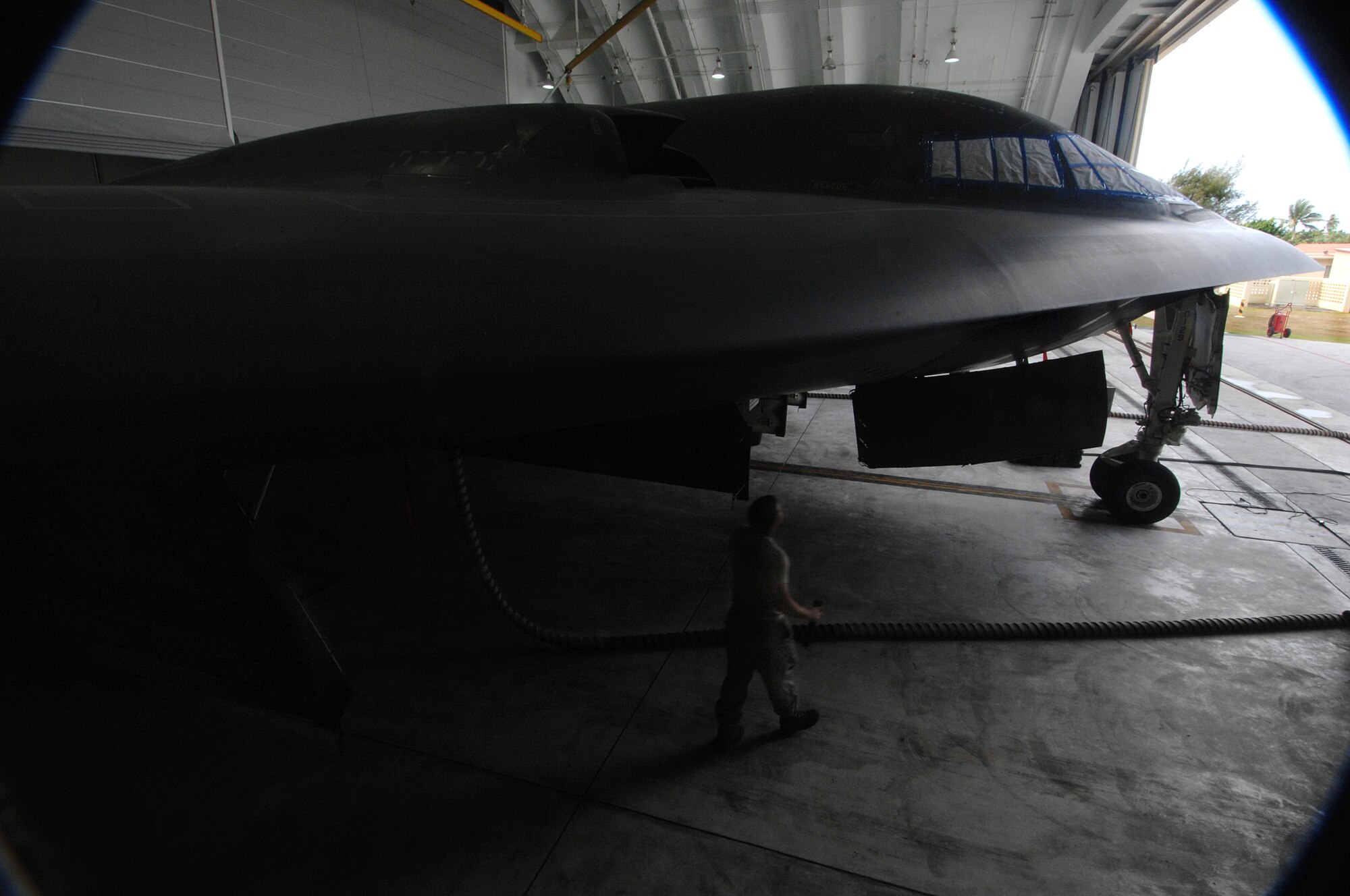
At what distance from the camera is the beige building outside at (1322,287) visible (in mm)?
16719

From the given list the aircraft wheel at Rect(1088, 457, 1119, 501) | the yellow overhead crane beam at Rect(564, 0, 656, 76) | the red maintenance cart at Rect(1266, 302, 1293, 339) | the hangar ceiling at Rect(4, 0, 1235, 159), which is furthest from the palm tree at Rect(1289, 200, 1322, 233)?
the red maintenance cart at Rect(1266, 302, 1293, 339)

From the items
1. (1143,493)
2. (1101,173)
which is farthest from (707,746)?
(1143,493)

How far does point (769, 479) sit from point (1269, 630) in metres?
3.94

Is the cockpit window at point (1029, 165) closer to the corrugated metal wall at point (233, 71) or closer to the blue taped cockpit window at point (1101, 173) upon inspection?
the blue taped cockpit window at point (1101, 173)

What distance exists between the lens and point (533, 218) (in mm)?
2701

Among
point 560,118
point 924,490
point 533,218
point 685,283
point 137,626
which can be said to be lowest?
point 924,490

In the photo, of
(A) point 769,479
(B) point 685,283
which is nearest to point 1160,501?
(A) point 769,479

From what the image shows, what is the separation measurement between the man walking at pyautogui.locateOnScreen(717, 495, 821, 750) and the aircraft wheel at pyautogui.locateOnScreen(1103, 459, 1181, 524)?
4204mm

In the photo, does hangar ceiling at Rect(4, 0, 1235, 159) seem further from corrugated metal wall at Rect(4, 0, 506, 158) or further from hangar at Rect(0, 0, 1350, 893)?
hangar at Rect(0, 0, 1350, 893)

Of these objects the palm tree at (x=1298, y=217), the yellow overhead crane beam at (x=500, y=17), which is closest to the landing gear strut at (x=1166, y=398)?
the palm tree at (x=1298, y=217)

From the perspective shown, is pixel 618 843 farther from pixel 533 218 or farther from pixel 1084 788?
pixel 533 218

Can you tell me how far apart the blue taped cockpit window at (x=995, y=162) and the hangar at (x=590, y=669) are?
63 mm

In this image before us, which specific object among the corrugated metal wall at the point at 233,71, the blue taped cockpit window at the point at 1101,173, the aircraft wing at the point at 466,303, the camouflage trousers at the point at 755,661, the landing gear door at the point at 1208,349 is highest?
the corrugated metal wall at the point at 233,71

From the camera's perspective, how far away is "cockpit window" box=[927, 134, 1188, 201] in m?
4.20
